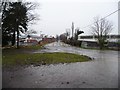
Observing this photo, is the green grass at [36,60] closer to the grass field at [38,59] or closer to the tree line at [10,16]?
the grass field at [38,59]

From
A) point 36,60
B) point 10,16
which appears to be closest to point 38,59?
point 36,60

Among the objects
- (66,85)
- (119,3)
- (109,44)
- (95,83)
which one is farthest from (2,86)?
(109,44)

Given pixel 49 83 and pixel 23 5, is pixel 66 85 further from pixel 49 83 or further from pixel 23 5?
pixel 23 5

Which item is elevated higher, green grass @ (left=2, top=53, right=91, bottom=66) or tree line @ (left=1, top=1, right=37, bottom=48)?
tree line @ (left=1, top=1, right=37, bottom=48)

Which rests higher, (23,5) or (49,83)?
(23,5)

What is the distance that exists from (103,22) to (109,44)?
13.5 metres

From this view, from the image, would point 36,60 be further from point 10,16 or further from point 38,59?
point 10,16

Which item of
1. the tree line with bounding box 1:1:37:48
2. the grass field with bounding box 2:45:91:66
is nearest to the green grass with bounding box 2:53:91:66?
the grass field with bounding box 2:45:91:66

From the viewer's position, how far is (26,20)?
37.6m

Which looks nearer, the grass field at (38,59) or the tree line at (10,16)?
the grass field at (38,59)

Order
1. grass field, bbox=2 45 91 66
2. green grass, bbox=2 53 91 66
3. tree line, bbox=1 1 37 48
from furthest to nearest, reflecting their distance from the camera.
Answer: tree line, bbox=1 1 37 48 < grass field, bbox=2 45 91 66 < green grass, bbox=2 53 91 66

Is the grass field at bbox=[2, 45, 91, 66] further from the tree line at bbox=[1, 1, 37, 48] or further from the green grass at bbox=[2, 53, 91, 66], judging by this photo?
the tree line at bbox=[1, 1, 37, 48]

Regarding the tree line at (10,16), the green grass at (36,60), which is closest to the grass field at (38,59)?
the green grass at (36,60)

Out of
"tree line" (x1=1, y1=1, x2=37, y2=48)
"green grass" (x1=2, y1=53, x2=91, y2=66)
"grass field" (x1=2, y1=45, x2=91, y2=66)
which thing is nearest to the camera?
"green grass" (x1=2, y1=53, x2=91, y2=66)
